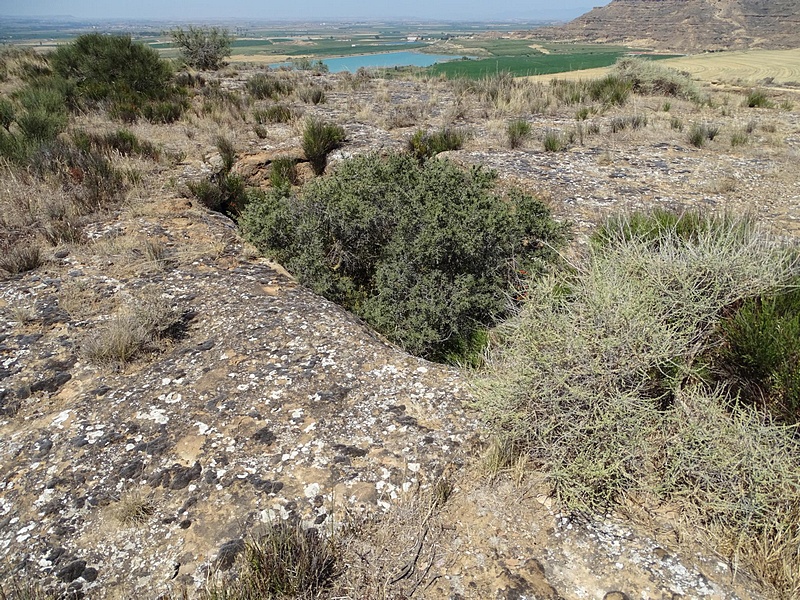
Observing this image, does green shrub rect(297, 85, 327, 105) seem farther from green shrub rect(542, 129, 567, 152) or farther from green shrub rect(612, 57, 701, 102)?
green shrub rect(612, 57, 701, 102)

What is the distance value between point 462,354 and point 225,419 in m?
2.31

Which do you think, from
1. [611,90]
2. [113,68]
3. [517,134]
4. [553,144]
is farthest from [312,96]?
[611,90]

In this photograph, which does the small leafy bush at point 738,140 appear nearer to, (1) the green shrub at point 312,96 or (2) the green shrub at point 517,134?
(2) the green shrub at point 517,134

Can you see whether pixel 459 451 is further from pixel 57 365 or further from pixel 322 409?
pixel 57 365

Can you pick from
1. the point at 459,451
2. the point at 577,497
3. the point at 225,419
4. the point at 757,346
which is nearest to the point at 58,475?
the point at 225,419

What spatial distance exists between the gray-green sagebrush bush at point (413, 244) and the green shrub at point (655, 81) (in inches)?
507

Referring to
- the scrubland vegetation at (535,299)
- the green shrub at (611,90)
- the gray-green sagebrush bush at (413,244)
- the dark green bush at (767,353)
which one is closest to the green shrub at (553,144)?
the scrubland vegetation at (535,299)

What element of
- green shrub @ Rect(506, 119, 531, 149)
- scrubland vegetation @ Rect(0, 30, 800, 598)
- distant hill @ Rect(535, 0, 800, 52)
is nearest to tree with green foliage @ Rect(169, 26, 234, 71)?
scrubland vegetation @ Rect(0, 30, 800, 598)

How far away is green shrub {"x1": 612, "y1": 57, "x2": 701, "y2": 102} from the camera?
48.3 ft

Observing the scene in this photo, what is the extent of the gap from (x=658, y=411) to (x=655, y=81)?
16.5 m

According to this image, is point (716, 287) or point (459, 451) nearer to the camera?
point (459, 451)

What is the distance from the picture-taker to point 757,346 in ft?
8.34

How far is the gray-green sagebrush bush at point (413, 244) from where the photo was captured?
4.51 m

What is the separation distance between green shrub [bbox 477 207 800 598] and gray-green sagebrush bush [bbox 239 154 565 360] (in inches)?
50.3
